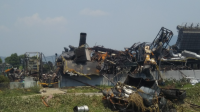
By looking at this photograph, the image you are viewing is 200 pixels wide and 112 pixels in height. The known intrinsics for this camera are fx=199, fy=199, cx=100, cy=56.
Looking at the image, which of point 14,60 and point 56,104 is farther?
point 14,60

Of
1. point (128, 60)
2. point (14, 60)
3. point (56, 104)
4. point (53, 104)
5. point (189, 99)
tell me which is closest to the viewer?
point (53, 104)

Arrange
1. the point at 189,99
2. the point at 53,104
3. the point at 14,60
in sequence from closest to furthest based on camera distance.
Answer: the point at 53,104 < the point at 189,99 < the point at 14,60

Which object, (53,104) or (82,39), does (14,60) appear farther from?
(53,104)

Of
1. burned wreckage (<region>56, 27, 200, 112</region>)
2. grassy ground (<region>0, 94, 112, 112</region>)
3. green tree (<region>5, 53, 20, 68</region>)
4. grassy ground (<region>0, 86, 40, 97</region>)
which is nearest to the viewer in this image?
grassy ground (<region>0, 94, 112, 112</region>)

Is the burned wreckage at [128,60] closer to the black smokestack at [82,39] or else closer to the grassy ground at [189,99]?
the black smokestack at [82,39]

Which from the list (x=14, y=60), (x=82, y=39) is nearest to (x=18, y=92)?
(x=82, y=39)

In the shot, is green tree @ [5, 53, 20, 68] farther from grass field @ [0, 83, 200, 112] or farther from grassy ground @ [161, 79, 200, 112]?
grassy ground @ [161, 79, 200, 112]

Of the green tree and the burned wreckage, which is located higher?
the burned wreckage

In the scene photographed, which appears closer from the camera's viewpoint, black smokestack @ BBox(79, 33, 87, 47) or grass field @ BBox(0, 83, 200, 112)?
grass field @ BBox(0, 83, 200, 112)

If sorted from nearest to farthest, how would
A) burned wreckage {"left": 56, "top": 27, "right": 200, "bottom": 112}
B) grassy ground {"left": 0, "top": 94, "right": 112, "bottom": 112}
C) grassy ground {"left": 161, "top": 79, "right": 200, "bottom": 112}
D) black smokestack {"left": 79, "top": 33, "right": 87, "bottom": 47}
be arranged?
grassy ground {"left": 0, "top": 94, "right": 112, "bottom": 112}, grassy ground {"left": 161, "top": 79, "right": 200, "bottom": 112}, burned wreckage {"left": 56, "top": 27, "right": 200, "bottom": 112}, black smokestack {"left": 79, "top": 33, "right": 87, "bottom": 47}

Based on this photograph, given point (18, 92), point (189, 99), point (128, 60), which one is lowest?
point (18, 92)

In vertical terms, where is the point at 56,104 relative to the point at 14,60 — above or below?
above

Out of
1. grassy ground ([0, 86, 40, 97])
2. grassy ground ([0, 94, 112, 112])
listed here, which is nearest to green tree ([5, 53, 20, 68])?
grassy ground ([0, 86, 40, 97])

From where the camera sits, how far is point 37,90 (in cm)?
2120
